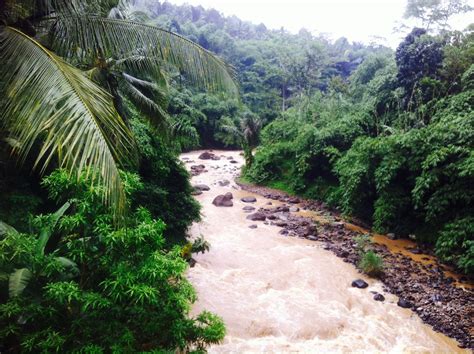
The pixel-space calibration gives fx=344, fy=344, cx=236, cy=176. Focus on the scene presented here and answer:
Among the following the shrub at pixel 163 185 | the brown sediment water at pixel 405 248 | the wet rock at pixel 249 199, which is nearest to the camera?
the shrub at pixel 163 185

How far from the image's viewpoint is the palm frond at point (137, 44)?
172 inches

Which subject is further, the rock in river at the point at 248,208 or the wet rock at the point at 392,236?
the rock in river at the point at 248,208

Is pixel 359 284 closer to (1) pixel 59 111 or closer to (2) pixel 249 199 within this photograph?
(1) pixel 59 111

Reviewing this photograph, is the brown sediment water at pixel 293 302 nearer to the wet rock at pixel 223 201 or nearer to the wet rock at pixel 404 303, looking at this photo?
the wet rock at pixel 404 303

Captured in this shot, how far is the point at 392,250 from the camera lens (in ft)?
33.5

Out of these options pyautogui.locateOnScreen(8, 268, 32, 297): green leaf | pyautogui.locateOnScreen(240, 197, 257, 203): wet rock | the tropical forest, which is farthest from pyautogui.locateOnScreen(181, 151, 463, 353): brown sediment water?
pyautogui.locateOnScreen(240, 197, 257, 203): wet rock

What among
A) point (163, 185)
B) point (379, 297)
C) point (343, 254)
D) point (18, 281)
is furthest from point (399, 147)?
point (18, 281)

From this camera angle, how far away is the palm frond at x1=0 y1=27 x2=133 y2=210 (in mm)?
2596

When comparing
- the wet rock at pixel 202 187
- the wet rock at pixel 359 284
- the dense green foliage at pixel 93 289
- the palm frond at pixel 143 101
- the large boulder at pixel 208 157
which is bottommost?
the large boulder at pixel 208 157

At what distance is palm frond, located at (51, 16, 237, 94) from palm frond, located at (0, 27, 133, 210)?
883 mm

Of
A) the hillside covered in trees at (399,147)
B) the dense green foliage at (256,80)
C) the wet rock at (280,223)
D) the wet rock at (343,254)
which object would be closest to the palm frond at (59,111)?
the hillside covered in trees at (399,147)

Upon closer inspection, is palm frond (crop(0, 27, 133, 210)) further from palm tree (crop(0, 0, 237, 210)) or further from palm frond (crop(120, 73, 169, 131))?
palm frond (crop(120, 73, 169, 131))

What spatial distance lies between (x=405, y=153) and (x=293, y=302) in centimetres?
624

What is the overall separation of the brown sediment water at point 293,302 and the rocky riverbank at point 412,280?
0.26 m
